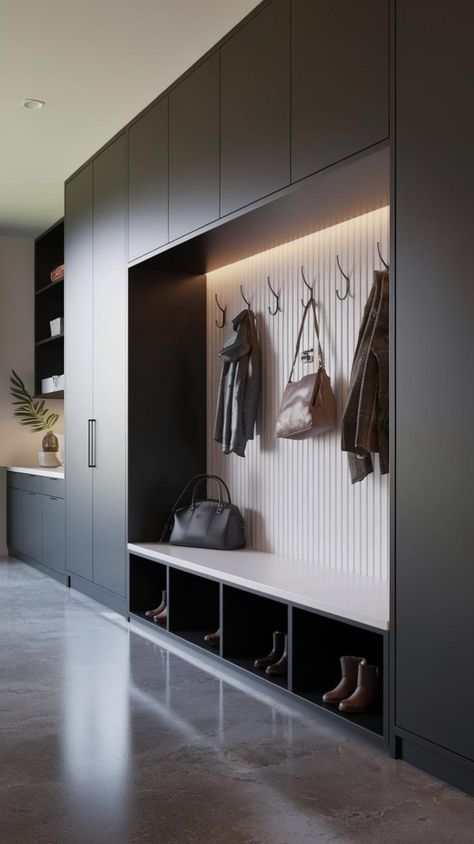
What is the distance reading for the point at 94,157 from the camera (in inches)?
220

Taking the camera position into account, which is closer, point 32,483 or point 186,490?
point 186,490

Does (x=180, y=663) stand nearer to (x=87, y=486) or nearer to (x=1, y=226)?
(x=87, y=486)

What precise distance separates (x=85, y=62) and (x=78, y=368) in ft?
7.17

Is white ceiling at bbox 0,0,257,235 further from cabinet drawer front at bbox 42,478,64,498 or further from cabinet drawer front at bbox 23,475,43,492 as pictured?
cabinet drawer front at bbox 23,475,43,492

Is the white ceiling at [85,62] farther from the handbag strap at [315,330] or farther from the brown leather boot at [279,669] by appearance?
the brown leather boot at [279,669]

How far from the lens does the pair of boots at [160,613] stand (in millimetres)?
4637

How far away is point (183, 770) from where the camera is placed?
2.75 metres

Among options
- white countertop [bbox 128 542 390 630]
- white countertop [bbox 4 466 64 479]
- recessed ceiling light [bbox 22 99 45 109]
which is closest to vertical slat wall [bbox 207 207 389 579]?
white countertop [bbox 128 542 390 630]

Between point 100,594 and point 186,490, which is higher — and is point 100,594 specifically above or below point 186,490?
below

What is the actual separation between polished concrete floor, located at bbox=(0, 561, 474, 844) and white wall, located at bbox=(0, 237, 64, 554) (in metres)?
3.88

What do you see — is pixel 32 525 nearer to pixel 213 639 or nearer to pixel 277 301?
pixel 213 639

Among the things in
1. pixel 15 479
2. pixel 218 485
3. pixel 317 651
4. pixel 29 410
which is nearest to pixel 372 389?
pixel 317 651

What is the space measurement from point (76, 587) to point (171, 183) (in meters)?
2.86

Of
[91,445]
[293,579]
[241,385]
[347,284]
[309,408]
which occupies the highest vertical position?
[347,284]
